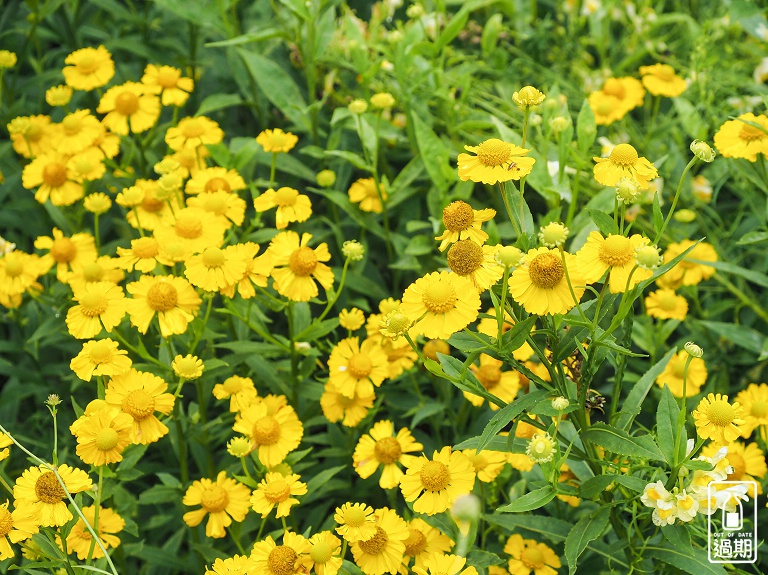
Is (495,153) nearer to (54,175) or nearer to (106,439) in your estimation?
(106,439)

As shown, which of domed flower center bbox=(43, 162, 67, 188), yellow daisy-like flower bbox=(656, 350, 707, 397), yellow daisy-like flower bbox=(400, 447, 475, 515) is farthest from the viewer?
domed flower center bbox=(43, 162, 67, 188)

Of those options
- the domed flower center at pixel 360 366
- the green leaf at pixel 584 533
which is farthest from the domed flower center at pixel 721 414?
the domed flower center at pixel 360 366

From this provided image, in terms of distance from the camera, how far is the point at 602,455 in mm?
1294

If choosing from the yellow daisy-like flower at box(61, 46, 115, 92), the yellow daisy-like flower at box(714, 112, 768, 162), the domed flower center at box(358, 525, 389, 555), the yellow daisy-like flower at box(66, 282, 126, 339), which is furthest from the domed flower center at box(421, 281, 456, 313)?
the yellow daisy-like flower at box(61, 46, 115, 92)

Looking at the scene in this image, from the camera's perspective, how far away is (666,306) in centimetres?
166

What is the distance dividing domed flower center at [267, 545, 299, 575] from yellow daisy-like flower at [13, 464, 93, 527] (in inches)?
10.8

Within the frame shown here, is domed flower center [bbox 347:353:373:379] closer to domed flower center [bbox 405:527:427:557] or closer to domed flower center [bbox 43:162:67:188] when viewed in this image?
domed flower center [bbox 405:527:427:557]

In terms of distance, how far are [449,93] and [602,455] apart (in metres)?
0.95

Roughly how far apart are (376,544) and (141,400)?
0.41 meters

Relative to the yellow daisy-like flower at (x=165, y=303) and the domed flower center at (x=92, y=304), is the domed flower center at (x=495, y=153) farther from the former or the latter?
the domed flower center at (x=92, y=304)

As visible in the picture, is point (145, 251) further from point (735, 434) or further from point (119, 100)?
A: point (735, 434)

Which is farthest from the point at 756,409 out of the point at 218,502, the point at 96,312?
the point at 96,312

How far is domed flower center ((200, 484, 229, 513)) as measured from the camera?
1348 millimetres

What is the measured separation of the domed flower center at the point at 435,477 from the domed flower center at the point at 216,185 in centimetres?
70
